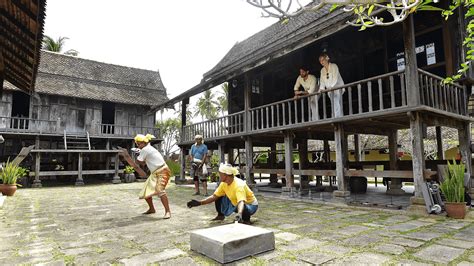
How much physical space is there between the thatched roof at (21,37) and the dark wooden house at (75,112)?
10197mm

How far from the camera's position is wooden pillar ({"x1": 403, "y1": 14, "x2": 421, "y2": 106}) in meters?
5.40

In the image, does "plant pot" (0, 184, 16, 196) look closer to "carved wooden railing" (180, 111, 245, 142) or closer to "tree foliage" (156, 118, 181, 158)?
"carved wooden railing" (180, 111, 245, 142)

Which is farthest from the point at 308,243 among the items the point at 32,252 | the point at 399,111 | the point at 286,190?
the point at 286,190

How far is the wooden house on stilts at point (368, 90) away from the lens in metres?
5.71

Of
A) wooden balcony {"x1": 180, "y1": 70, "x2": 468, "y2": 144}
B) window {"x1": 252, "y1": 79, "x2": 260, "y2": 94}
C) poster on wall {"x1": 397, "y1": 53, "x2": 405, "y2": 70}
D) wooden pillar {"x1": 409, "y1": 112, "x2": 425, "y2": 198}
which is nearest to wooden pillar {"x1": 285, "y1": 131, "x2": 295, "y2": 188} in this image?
wooden balcony {"x1": 180, "y1": 70, "x2": 468, "y2": 144}

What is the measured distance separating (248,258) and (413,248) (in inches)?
72.0

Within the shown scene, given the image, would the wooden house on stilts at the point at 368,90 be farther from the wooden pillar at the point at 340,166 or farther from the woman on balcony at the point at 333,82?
the woman on balcony at the point at 333,82

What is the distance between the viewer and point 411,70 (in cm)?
549

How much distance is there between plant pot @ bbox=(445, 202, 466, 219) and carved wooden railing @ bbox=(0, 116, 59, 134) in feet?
60.6

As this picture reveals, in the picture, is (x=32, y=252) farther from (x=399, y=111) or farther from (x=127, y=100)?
(x=127, y=100)

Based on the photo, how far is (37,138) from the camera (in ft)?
54.1

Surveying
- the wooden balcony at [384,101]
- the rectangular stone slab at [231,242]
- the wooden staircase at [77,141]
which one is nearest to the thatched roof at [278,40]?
the wooden balcony at [384,101]

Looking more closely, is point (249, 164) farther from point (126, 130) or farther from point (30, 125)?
point (30, 125)

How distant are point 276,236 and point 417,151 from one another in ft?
11.7
